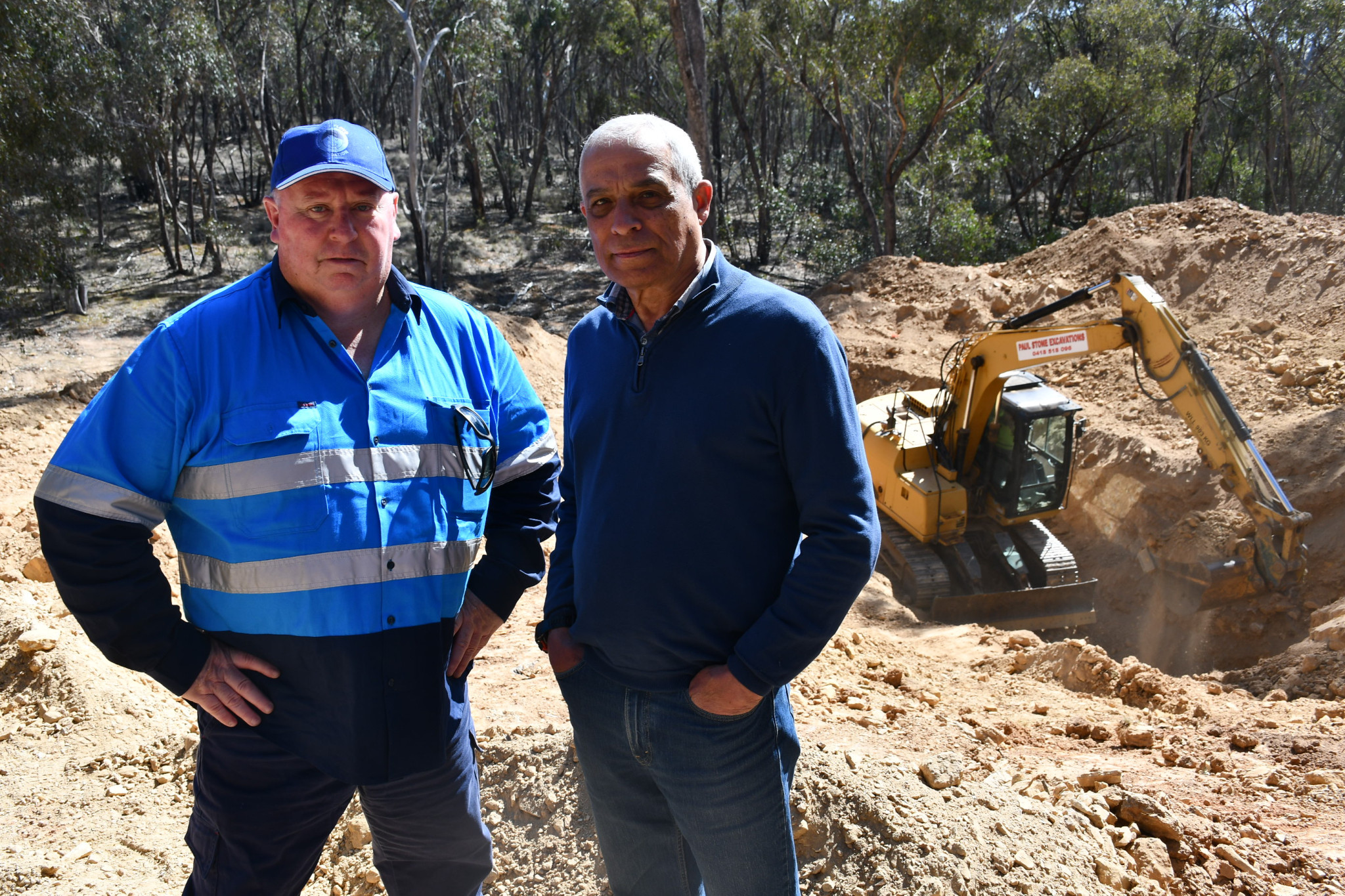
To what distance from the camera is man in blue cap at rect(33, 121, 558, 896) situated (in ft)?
6.13

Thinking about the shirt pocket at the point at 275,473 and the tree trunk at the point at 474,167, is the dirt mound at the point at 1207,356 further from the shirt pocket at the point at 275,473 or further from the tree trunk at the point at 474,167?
the tree trunk at the point at 474,167

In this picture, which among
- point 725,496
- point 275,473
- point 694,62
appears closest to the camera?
point 725,496

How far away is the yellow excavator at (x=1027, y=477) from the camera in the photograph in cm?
679

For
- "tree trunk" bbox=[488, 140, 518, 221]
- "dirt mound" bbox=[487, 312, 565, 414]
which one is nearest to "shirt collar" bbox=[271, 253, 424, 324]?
"dirt mound" bbox=[487, 312, 565, 414]

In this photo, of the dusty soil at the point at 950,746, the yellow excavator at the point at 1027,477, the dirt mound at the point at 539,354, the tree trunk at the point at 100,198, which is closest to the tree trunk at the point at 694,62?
the dirt mound at the point at 539,354

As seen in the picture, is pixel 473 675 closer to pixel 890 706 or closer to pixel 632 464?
pixel 890 706

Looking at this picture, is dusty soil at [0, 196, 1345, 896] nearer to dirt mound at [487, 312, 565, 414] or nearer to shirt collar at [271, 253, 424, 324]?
shirt collar at [271, 253, 424, 324]

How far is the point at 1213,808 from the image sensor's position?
335 cm

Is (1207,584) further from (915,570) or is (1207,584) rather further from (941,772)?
(941,772)

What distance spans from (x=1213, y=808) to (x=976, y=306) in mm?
A: 10577

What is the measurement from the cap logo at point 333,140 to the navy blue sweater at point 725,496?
2.54 feet

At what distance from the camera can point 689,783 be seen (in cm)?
187

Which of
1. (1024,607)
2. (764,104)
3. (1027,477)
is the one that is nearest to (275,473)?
(1027,477)

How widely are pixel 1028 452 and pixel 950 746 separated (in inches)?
166
